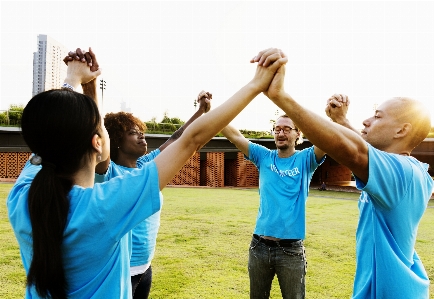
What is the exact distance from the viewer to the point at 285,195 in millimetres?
3479

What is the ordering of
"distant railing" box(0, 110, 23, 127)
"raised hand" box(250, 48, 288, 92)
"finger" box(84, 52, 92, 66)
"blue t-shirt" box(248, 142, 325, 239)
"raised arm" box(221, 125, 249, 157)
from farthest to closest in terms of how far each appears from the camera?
1. "distant railing" box(0, 110, 23, 127)
2. "raised arm" box(221, 125, 249, 157)
3. "blue t-shirt" box(248, 142, 325, 239)
4. "finger" box(84, 52, 92, 66)
5. "raised hand" box(250, 48, 288, 92)

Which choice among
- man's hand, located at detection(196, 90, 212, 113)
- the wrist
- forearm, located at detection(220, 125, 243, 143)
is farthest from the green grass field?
the wrist

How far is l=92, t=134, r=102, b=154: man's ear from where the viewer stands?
4.69 feet

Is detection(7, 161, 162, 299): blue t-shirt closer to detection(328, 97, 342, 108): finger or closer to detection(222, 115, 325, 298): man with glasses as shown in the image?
detection(328, 97, 342, 108): finger

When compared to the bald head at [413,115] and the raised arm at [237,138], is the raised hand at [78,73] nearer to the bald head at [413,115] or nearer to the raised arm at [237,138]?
A: the bald head at [413,115]

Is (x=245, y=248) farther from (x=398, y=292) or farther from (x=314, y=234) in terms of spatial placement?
(x=398, y=292)

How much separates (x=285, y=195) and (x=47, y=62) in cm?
6276

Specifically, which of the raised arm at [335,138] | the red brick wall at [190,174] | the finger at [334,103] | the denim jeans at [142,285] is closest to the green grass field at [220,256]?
the denim jeans at [142,285]

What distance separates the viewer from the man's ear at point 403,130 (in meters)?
1.97

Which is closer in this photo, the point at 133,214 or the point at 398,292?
the point at 133,214

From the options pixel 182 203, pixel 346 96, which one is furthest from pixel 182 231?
pixel 346 96

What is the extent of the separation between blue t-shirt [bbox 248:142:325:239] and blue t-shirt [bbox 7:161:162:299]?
85.0 inches

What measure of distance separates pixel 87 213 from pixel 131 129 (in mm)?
2071

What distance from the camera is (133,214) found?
1.33 meters
